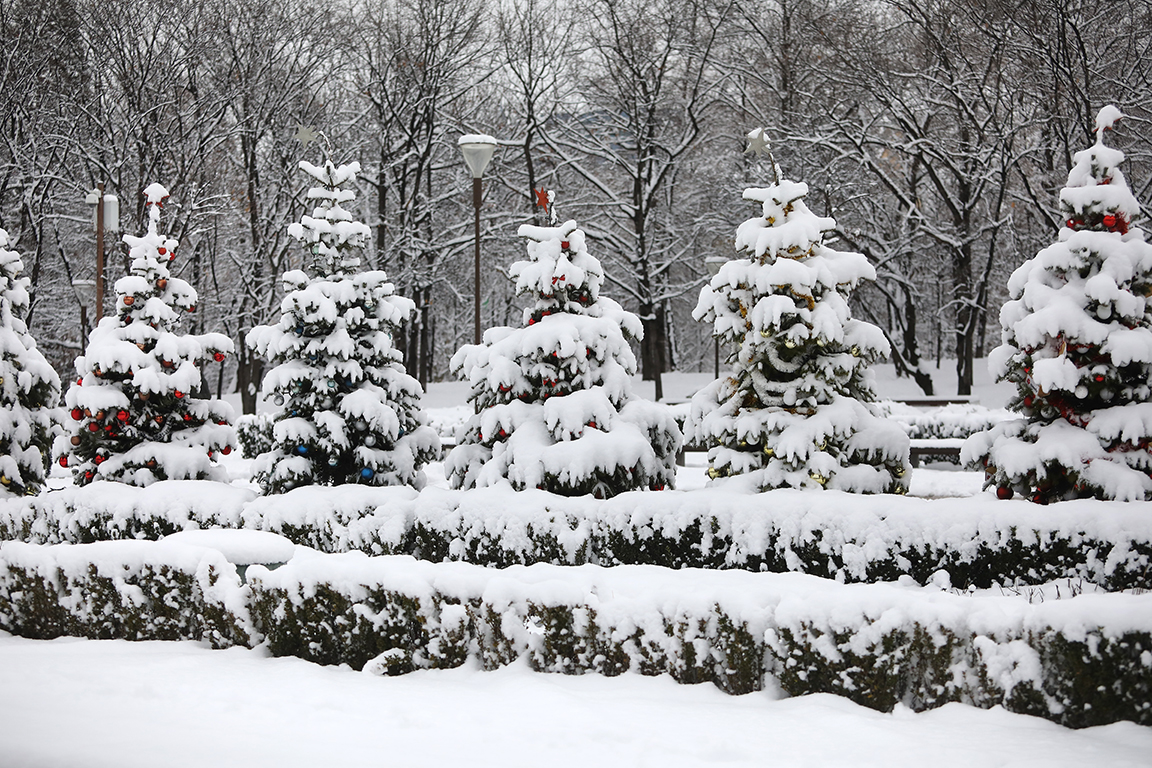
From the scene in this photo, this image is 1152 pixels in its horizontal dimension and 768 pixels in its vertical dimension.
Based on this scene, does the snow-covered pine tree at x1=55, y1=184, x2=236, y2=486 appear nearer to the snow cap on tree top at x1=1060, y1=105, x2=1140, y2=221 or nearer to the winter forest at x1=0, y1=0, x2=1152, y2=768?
the winter forest at x1=0, y1=0, x2=1152, y2=768

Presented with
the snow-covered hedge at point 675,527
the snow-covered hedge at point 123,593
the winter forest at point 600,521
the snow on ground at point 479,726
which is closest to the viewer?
the snow on ground at point 479,726

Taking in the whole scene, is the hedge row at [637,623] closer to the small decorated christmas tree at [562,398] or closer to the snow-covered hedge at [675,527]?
the snow-covered hedge at [675,527]

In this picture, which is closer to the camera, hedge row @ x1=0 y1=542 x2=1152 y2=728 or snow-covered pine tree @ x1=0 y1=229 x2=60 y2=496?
hedge row @ x1=0 y1=542 x2=1152 y2=728

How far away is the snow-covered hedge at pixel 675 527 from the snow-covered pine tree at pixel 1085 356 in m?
0.75

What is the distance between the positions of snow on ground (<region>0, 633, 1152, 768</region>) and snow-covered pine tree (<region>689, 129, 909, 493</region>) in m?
4.14

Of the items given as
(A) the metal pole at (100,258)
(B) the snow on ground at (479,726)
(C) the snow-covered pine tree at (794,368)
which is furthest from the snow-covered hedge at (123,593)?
(A) the metal pole at (100,258)

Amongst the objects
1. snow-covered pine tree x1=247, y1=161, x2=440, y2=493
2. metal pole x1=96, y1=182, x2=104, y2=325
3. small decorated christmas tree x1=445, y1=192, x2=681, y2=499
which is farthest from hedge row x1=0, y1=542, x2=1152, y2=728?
metal pole x1=96, y1=182, x2=104, y2=325

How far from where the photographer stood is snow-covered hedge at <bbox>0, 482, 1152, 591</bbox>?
780 centimetres

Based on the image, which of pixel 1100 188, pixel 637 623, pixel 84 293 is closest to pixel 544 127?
pixel 84 293

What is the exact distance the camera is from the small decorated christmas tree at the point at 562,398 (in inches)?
377

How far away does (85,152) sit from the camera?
84.6 feet

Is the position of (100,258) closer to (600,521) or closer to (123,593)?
(123,593)

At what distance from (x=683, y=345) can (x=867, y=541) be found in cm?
4249

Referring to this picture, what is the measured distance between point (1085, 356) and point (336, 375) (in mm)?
8405
